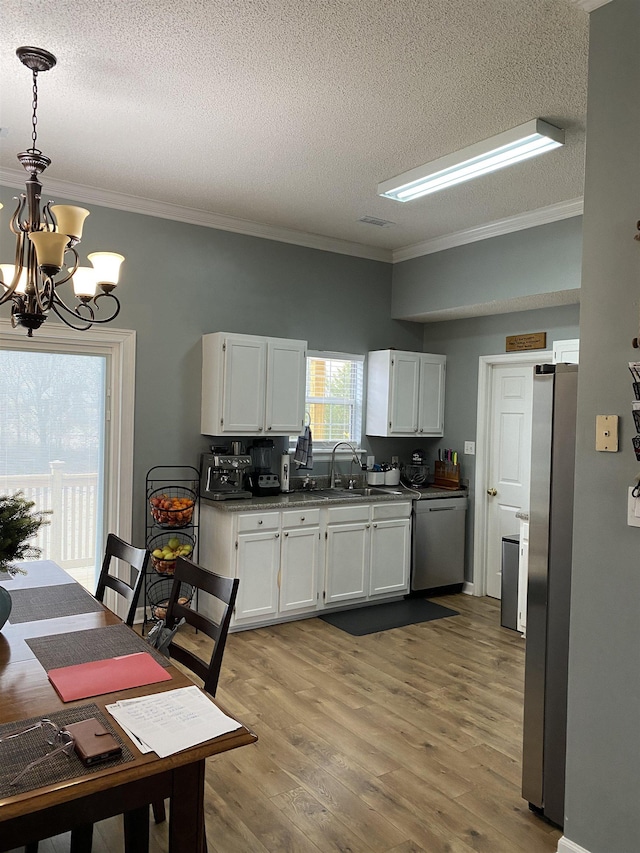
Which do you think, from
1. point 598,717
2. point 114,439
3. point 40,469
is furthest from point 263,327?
point 598,717

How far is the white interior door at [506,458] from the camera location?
5504mm

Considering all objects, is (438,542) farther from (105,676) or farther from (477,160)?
(105,676)

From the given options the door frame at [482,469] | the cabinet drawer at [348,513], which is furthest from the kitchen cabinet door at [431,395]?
the cabinet drawer at [348,513]

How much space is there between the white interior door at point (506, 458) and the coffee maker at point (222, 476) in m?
2.20

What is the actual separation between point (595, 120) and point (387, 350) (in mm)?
3607

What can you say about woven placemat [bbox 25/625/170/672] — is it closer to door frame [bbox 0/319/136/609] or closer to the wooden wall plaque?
door frame [bbox 0/319/136/609]

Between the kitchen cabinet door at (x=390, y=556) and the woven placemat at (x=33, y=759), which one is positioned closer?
the woven placemat at (x=33, y=759)

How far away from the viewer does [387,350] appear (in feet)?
19.0

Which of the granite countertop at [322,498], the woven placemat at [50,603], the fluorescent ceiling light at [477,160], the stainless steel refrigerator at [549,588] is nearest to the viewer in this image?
the woven placemat at [50,603]

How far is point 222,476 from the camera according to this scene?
4.84 m

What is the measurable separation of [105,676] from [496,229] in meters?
4.29

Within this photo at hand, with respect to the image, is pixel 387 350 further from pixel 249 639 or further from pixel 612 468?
pixel 612 468

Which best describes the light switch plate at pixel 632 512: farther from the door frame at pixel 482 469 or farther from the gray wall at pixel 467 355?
the door frame at pixel 482 469

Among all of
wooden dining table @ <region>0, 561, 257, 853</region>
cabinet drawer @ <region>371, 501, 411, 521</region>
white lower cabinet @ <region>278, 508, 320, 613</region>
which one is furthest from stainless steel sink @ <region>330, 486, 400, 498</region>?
wooden dining table @ <region>0, 561, 257, 853</region>
